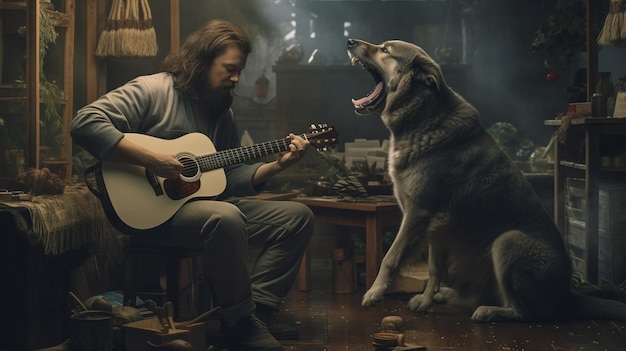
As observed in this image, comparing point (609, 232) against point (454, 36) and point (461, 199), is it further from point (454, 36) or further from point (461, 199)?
Answer: point (454, 36)

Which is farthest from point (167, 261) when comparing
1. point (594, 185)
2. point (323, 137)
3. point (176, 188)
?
point (594, 185)

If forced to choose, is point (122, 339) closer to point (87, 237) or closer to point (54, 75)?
point (87, 237)

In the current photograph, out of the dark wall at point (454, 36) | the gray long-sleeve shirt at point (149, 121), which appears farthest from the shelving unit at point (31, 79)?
the dark wall at point (454, 36)

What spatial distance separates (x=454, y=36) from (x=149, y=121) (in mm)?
4429

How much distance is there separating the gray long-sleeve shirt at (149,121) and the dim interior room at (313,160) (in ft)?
0.46

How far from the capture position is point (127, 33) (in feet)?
17.0

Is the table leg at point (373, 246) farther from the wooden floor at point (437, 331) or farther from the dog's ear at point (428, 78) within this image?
the dog's ear at point (428, 78)

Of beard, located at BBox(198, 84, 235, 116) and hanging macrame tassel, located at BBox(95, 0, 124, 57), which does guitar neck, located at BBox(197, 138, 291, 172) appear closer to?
beard, located at BBox(198, 84, 235, 116)

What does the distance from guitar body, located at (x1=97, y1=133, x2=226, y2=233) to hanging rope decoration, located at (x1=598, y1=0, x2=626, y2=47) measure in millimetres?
2552

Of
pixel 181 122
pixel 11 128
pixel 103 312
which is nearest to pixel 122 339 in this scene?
pixel 103 312

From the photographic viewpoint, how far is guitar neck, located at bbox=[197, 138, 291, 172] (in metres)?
4.09

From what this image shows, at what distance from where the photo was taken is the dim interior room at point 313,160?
3863mm

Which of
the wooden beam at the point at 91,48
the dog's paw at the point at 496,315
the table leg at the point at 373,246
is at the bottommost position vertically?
the dog's paw at the point at 496,315

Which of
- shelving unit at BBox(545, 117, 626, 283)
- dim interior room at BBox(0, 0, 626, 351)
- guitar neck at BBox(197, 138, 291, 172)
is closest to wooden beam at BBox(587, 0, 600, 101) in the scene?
dim interior room at BBox(0, 0, 626, 351)
